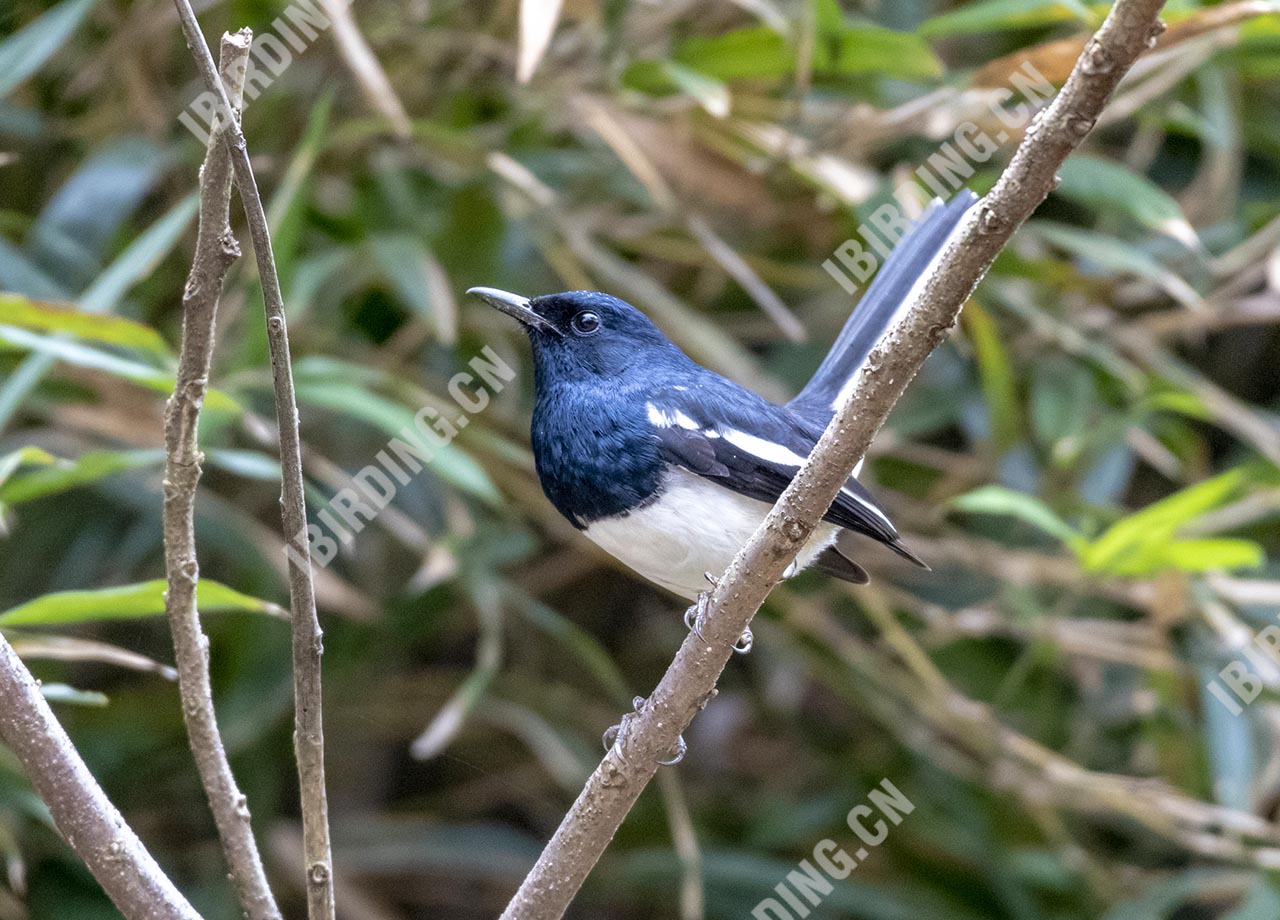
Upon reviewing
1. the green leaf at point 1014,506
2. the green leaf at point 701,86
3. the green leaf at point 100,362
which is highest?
the green leaf at point 701,86

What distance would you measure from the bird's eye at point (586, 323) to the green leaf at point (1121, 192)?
3.25ft

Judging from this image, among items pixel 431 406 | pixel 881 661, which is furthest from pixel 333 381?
pixel 881 661

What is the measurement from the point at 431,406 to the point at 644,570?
0.89 metres

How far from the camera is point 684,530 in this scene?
1.92 meters

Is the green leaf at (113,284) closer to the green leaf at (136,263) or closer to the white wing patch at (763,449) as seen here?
the green leaf at (136,263)

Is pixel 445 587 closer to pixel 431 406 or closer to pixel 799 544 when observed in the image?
pixel 431 406

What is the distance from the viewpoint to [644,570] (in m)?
2.02

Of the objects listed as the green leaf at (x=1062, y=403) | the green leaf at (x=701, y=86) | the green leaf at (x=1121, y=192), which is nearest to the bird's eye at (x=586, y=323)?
the green leaf at (x=701, y=86)

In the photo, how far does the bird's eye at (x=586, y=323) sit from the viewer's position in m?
2.18

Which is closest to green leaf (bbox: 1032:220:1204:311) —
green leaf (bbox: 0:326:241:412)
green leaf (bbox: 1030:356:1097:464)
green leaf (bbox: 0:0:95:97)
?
green leaf (bbox: 1030:356:1097:464)

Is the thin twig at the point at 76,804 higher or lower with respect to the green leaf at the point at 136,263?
lower

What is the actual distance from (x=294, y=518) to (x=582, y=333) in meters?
0.95

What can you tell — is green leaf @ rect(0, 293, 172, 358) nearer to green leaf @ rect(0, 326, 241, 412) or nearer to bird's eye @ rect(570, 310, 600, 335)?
green leaf @ rect(0, 326, 241, 412)

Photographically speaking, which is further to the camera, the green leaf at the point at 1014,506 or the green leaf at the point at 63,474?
the green leaf at the point at 1014,506
